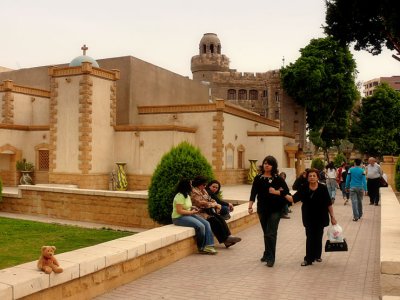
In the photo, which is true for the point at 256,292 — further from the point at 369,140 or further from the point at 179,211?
the point at 369,140

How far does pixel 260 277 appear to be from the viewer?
654cm

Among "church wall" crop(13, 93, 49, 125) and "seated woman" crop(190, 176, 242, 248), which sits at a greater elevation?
"church wall" crop(13, 93, 49, 125)

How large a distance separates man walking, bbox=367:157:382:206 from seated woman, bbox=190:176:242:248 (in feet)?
27.1

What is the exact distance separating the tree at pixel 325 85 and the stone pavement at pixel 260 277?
37509mm

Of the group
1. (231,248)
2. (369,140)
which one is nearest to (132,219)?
(231,248)

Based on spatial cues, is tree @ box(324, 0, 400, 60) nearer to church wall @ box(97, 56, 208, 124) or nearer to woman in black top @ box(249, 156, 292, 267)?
church wall @ box(97, 56, 208, 124)

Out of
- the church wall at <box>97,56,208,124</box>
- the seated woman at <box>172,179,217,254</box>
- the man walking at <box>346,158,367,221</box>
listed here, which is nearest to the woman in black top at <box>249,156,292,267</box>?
the seated woman at <box>172,179,217,254</box>

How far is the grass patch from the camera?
33.6 feet

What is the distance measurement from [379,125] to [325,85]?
29.3ft

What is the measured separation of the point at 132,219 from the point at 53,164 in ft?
30.6

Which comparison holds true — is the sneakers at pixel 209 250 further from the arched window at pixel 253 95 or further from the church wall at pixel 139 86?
the arched window at pixel 253 95

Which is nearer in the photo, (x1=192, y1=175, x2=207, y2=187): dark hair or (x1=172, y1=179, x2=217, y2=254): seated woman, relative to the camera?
(x1=172, y1=179, x2=217, y2=254): seated woman

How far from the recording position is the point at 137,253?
645cm

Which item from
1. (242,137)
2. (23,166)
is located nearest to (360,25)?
(242,137)
